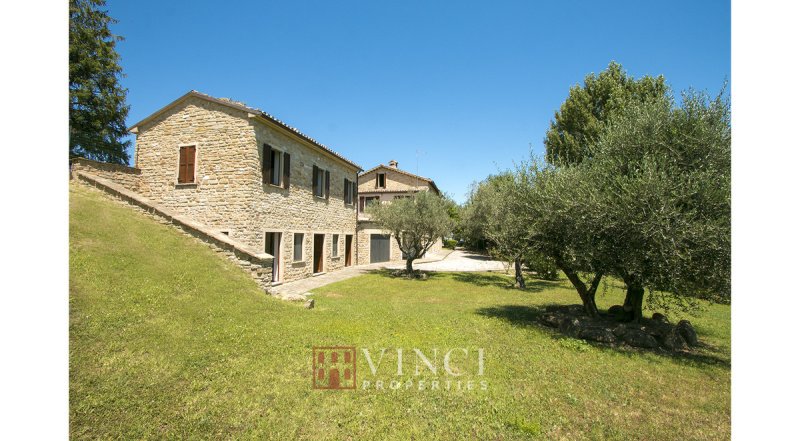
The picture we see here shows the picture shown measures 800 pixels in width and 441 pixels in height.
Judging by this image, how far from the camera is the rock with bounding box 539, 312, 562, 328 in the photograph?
822cm

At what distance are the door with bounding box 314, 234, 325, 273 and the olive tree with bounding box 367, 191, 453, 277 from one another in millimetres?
3550

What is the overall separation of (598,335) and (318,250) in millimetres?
14015

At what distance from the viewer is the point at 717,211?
17.9 ft

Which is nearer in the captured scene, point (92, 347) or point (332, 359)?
point (92, 347)

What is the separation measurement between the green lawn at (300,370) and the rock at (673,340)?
41cm

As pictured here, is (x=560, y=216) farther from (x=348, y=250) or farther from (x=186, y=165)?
(x=348, y=250)

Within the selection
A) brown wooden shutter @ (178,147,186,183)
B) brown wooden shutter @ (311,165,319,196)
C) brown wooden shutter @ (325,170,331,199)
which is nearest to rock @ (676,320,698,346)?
brown wooden shutter @ (311,165,319,196)

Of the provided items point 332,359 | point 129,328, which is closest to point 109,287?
point 129,328

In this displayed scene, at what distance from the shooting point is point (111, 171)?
41.1 feet

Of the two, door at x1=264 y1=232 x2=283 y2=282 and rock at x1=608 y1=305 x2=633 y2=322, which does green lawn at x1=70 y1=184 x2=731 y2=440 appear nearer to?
rock at x1=608 y1=305 x2=633 y2=322

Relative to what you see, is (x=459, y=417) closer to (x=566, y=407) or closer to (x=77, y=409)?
(x=566, y=407)

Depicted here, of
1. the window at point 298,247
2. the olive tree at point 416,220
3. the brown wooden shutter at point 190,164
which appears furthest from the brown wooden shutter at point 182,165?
the olive tree at point 416,220

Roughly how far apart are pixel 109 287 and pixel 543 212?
375 inches

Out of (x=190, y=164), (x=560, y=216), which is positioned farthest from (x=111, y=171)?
(x=560, y=216)
